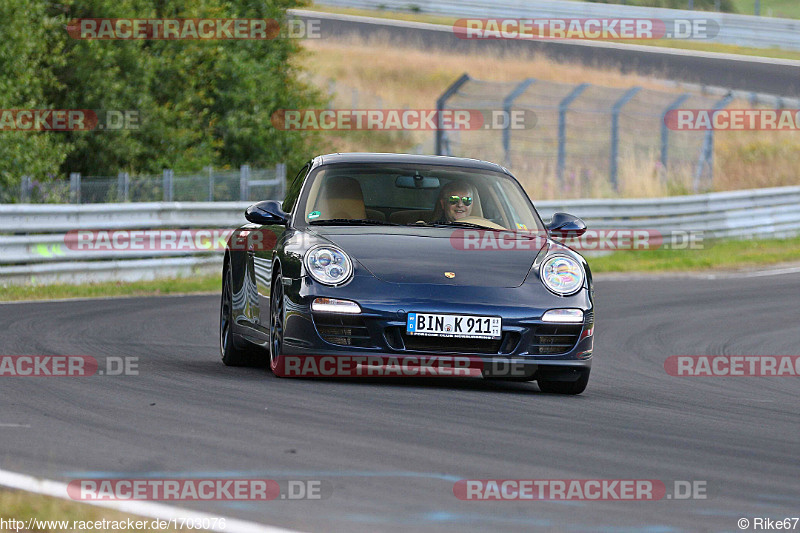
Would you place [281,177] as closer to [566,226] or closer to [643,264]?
[643,264]

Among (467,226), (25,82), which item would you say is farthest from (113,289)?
(467,226)

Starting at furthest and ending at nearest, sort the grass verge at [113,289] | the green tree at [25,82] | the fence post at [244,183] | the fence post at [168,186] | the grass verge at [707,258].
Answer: the fence post at [244,183] → the grass verge at [707,258] → the green tree at [25,82] → the fence post at [168,186] → the grass verge at [113,289]

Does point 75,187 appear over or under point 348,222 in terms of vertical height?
under

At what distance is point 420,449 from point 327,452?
0.40 metres

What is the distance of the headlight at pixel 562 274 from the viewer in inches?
328

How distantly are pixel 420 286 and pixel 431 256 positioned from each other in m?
0.35

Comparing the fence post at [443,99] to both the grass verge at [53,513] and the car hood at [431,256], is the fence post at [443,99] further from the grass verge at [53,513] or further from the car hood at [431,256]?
the grass verge at [53,513]

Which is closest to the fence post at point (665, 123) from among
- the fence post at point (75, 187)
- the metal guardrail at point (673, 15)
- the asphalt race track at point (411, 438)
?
the fence post at point (75, 187)

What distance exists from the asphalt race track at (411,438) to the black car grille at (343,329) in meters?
0.26

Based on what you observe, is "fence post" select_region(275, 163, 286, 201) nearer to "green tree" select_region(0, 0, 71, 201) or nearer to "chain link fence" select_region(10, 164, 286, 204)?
"chain link fence" select_region(10, 164, 286, 204)

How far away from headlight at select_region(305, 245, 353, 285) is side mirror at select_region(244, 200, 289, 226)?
2.70ft

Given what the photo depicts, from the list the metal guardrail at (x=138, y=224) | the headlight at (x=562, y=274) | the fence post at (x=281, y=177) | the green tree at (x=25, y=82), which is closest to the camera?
the headlight at (x=562, y=274)

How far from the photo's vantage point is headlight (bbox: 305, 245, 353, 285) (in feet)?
26.7

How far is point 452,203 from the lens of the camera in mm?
9359
